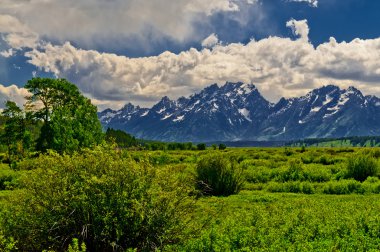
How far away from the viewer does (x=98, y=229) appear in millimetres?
12352

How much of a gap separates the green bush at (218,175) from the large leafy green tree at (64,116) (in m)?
18.1

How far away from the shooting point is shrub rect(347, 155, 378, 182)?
39.8 metres

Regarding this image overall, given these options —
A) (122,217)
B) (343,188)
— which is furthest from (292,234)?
(343,188)

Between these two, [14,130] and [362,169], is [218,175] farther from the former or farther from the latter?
[14,130]

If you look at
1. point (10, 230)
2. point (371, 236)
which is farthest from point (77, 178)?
point (371, 236)

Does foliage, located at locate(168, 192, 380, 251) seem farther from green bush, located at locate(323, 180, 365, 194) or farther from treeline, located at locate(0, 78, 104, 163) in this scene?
treeline, located at locate(0, 78, 104, 163)

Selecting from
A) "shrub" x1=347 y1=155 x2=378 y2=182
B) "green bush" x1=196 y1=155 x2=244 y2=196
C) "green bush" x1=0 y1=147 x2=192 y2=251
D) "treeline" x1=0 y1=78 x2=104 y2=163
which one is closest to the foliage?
"green bush" x1=0 y1=147 x2=192 y2=251

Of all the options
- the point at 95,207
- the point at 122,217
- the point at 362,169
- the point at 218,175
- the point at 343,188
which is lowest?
the point at 343,188

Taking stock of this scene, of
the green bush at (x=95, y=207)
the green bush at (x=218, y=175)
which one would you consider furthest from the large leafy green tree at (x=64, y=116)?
the green bush at (x=95, y=207)

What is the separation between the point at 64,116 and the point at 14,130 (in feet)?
68.8

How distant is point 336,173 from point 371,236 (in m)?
30.7

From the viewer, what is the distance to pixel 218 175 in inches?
1193

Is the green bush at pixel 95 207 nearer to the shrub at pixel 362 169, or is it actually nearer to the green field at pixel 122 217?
the green field at pixel 122 217

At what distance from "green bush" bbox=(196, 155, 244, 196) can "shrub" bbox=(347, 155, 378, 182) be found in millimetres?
15736
